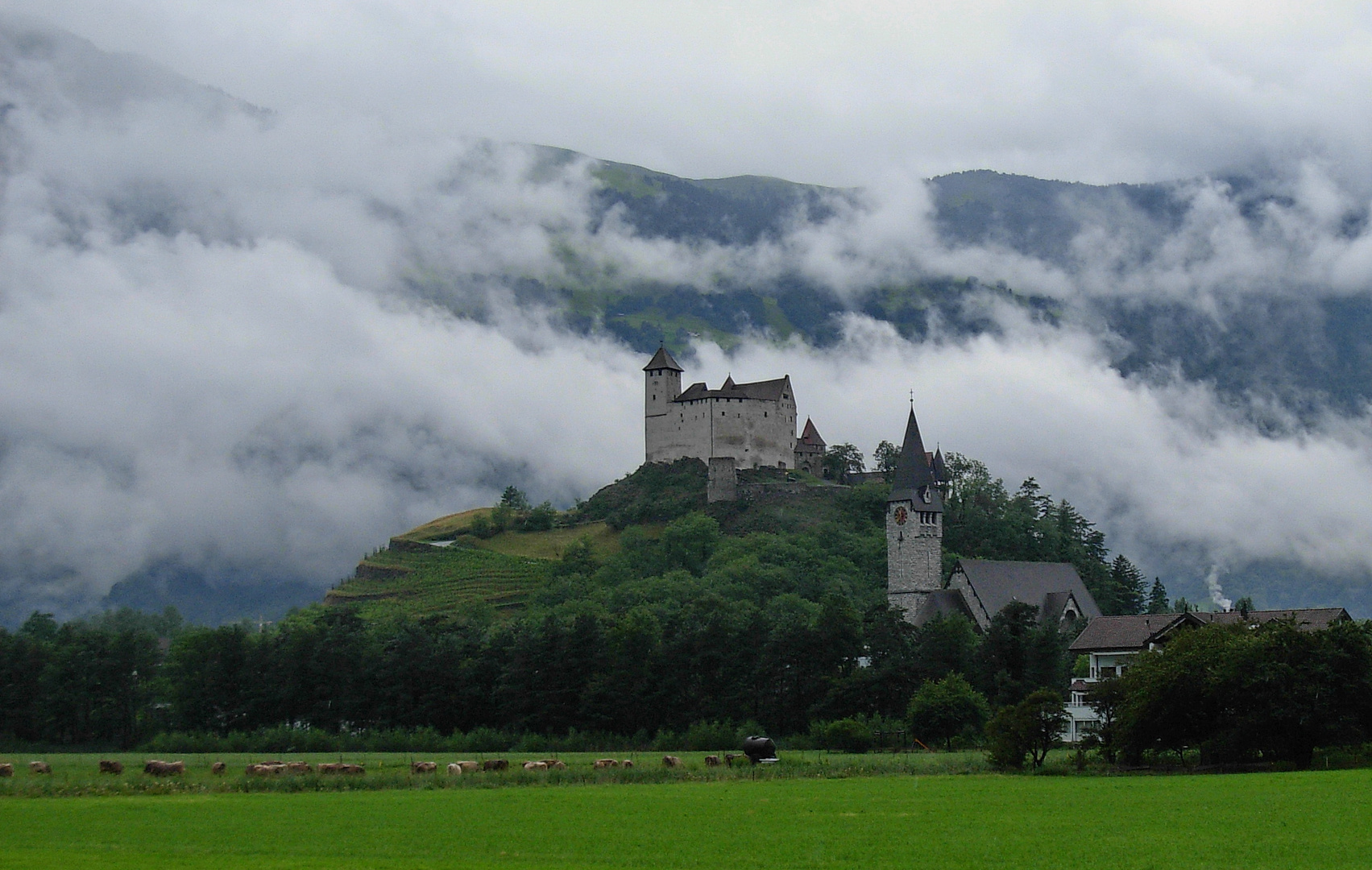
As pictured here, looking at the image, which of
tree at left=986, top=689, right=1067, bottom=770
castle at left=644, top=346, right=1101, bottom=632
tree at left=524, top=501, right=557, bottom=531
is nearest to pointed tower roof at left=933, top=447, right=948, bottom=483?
castle at left=644, top=346, right=1101, bottom=632

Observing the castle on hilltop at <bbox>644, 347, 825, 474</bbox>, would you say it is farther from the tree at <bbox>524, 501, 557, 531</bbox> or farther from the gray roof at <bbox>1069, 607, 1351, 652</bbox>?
the gray roof at <bbox>1069, 607, 1351, 652</bbox>

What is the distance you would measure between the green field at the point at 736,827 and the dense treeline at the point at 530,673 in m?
38.9

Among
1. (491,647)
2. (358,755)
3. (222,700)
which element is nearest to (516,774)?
(358,755)

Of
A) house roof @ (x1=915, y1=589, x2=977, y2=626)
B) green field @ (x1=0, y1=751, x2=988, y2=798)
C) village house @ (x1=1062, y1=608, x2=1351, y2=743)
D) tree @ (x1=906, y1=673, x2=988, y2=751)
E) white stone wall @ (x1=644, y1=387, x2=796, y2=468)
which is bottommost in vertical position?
green field @ (x1=0, y1=751, x2=988, y2=798)

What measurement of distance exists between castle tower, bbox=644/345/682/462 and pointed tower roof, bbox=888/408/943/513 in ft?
163

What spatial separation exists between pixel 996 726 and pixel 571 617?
67227 mm

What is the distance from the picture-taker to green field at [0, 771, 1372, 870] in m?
28.2

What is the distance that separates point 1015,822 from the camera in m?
33.9

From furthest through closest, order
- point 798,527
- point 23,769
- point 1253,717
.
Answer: point 798,527, point 23,769, point 1253,717

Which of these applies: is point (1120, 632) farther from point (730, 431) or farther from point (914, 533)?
point (730, 431)

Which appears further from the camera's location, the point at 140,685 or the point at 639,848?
the point at 140,685

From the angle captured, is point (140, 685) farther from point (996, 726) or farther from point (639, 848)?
point (639, 848)

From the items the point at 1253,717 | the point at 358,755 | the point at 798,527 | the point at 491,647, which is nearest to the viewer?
the point at 1253,717

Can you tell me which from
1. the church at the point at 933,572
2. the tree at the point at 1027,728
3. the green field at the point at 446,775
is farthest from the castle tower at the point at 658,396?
the tree at the point at 1027,728
